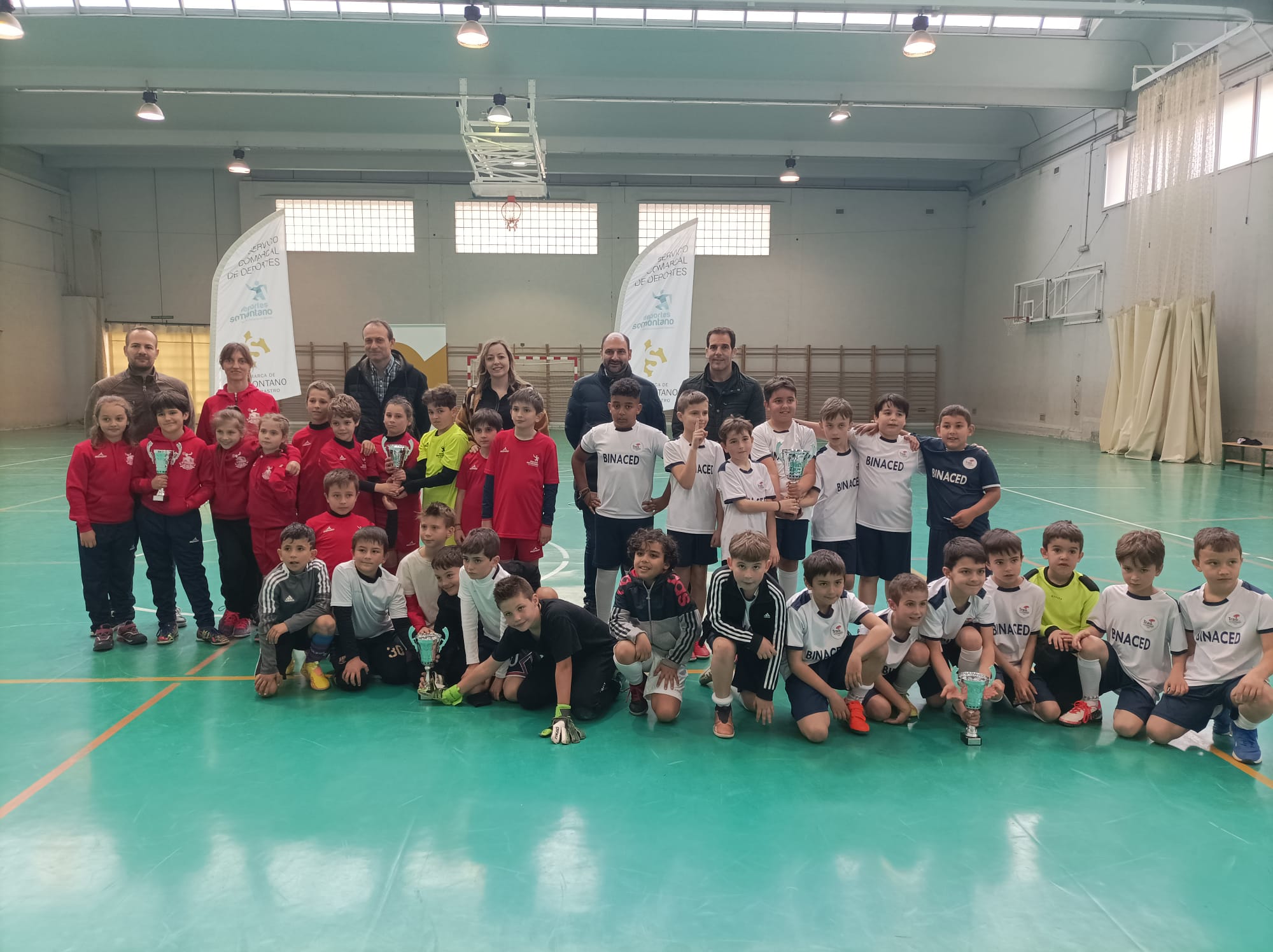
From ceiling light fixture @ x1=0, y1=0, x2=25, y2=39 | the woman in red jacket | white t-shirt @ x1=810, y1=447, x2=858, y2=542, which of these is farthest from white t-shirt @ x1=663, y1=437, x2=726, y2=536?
ceiling light fixture @ x1=0, y1=0, x2=25, y2=39

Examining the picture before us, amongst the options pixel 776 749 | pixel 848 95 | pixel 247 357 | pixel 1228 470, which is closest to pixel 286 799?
pixel 776 749

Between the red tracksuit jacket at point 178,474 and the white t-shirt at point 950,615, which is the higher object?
the red tracksuit jacket at point 178,474

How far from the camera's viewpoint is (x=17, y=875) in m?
2.78

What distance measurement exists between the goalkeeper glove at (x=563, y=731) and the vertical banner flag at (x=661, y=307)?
18.8ft

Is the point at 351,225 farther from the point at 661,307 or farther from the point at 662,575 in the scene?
the point at 662,575

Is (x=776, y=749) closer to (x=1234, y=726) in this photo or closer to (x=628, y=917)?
(x=628, y=917)

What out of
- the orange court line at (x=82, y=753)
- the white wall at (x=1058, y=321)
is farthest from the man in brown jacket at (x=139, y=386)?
the white wall at (x=1058, y=321)

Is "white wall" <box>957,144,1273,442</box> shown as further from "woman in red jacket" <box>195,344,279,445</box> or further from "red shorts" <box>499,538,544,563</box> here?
"woman in red jacket" <box>195,344,279,445</box>

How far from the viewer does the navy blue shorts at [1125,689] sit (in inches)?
155

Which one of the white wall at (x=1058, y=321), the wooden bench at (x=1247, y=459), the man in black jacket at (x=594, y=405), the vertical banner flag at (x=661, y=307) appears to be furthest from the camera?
the white wall at (x=1058, y=321)

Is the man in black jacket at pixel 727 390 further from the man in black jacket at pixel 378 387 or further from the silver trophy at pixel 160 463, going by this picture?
the silver trophy at pixel 160 463

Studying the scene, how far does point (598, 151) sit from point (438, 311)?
729cm

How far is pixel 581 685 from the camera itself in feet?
13.7

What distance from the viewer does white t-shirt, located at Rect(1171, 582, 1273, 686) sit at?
12.3 ft
